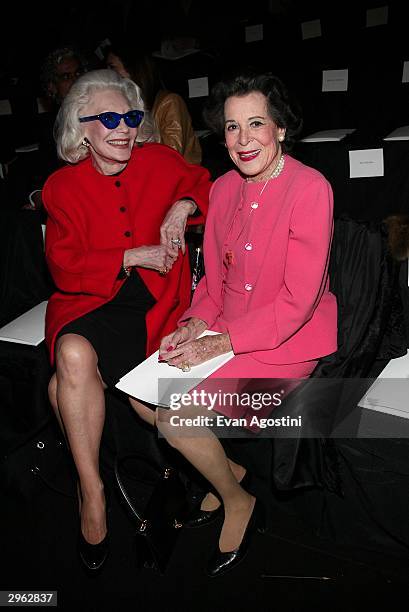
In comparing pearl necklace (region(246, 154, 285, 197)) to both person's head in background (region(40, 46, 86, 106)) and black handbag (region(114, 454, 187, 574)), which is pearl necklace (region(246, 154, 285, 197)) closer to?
black handbag (region(114, 454, 187, 574))

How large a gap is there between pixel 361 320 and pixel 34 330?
131 cm

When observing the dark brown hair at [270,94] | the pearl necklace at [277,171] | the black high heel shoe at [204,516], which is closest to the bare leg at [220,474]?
the black high heel shoe at [204,516]

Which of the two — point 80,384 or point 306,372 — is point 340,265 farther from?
point 80,384

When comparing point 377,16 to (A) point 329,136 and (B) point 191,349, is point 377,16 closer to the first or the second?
(A) point 329,136

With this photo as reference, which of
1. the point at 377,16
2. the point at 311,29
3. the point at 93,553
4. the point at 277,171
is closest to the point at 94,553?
the point at 93,553

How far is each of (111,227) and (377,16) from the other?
312 cm

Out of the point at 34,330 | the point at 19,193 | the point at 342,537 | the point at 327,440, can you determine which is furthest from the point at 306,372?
the point at 19,193

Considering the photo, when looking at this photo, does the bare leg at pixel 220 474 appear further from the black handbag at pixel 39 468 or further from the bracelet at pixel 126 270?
the black handbag at pixel 39 468

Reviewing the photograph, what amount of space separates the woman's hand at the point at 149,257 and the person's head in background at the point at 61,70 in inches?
63.6

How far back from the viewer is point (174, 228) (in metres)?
2.01

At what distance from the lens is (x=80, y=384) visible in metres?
1.87

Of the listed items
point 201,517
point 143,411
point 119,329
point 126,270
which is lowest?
point 201,517

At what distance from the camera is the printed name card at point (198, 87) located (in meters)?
4.03

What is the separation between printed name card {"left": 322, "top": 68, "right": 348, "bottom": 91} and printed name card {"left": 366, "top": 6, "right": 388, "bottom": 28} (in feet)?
2.80
